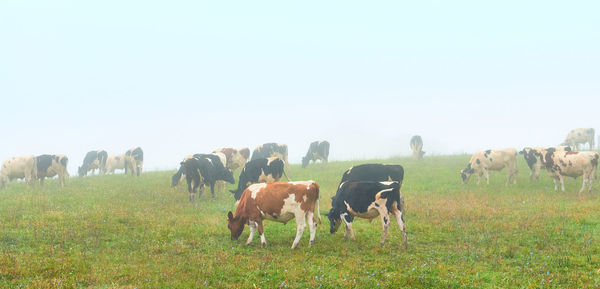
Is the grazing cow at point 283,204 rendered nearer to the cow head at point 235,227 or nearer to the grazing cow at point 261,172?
the cow head at point 235,227

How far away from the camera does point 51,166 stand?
23.5 m

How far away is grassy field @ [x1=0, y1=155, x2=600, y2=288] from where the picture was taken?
7.55m

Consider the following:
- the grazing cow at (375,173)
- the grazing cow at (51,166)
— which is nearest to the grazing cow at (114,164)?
the grazing cow at (51,166)

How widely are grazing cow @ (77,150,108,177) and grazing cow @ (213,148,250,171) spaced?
1609 centimetres

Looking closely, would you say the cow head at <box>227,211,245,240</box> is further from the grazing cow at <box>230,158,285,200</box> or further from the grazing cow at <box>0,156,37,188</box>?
the grazing cow at <box>0,156,37,188</box>

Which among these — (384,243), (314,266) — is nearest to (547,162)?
(384,243)

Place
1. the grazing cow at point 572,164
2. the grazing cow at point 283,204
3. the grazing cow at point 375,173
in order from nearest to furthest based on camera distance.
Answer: the grazing cow at point 283,204 → the grazing cow at point 375,173 → the grazing cow at point 572,164

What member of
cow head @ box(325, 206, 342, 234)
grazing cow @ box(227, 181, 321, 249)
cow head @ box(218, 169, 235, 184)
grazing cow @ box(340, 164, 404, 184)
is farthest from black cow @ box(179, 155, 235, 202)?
cow head @ box(325, 206, 342, 234)

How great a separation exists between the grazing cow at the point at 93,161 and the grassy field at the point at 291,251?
22327 mm

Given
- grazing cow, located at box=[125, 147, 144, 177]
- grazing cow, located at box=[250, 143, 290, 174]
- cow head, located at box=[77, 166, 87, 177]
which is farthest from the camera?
cow head, located at box=[77, 166, 87, 177]

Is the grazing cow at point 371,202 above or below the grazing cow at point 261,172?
below

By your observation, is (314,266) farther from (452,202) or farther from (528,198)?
(528,198)

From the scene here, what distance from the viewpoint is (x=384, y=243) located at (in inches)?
412

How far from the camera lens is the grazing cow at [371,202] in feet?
33.1
